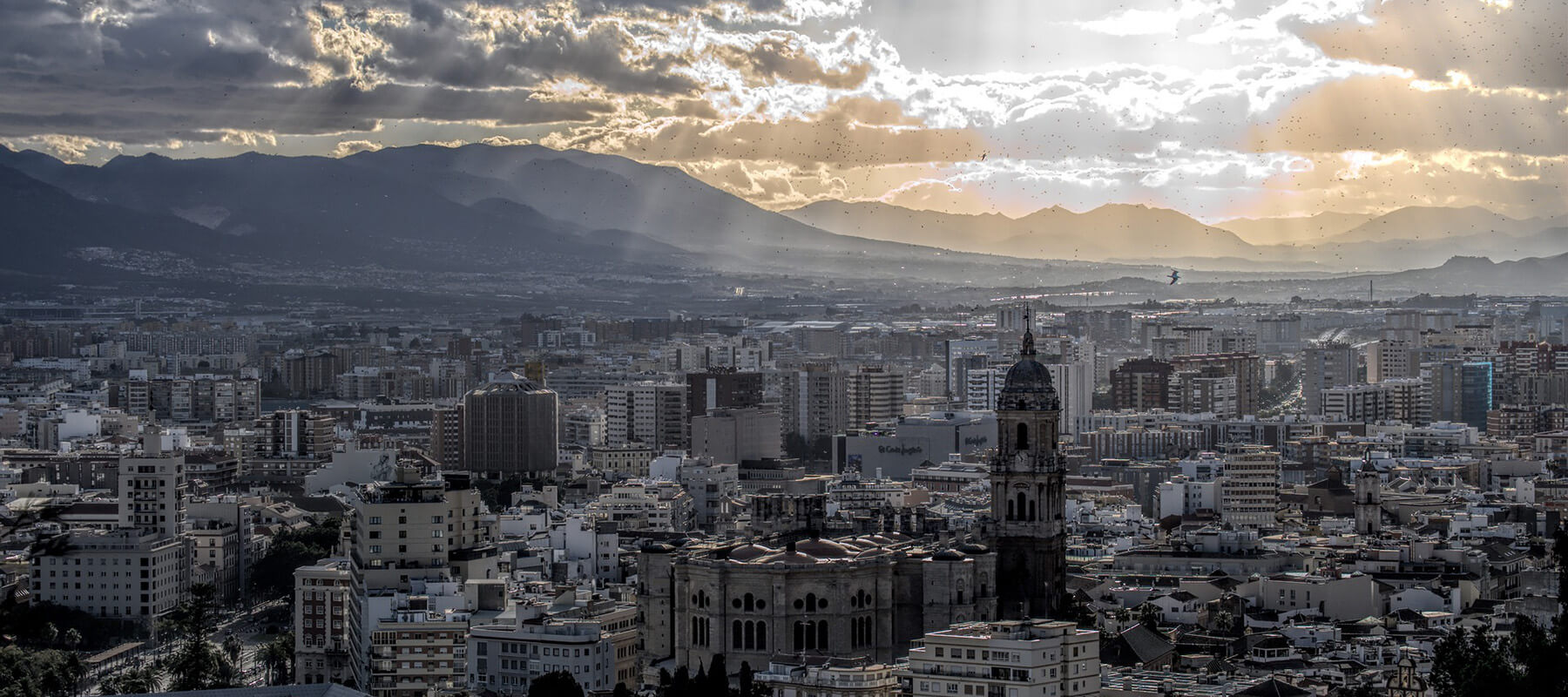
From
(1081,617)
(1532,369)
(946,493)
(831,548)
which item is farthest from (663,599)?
(1532,369)

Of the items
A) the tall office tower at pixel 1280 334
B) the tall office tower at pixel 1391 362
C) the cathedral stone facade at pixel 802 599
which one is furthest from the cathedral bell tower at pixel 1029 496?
the tall office tower at pixel 1280 334

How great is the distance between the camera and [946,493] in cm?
8038

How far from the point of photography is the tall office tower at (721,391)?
11031cm

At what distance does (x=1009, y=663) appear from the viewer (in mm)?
35156

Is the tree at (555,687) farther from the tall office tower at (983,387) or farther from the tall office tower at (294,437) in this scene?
the tall office tower at (983,387)

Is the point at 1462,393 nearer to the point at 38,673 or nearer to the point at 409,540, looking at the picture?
the point at 409,540

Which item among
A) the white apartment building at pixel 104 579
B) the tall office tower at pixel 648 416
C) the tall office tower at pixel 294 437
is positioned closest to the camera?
the white apartment building at pixel 104 579

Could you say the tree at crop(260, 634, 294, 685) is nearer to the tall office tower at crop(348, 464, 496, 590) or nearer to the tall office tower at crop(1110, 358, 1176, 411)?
the tall office tower at crop(348, 464, 496, 590)

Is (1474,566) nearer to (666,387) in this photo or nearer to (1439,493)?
(1439,493)

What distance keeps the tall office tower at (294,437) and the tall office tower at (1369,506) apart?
42.7 meters

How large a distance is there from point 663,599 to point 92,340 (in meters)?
144

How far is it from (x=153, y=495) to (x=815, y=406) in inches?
2000

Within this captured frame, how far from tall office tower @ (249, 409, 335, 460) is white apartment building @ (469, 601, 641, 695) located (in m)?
58.6

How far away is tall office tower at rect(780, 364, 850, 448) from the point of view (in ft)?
371
